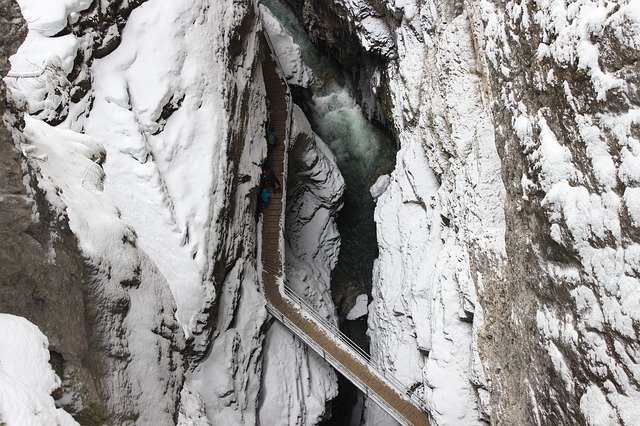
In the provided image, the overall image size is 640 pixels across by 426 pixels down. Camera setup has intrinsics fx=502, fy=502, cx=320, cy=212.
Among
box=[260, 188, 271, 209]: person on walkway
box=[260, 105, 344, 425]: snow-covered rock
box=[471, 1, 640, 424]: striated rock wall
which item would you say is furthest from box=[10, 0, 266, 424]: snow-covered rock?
box=[471, 1, 640, 424]: striated rock wall

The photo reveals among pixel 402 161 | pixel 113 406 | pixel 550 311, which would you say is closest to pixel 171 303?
pixel 113 406

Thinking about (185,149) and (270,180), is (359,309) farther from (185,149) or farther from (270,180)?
(185,149)

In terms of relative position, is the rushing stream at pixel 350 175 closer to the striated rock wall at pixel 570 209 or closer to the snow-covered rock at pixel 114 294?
the striated rock wall at pixel 570 209

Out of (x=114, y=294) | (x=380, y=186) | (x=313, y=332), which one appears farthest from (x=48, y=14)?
(x=380, y=186)

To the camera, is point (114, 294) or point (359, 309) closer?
point (114, 294)

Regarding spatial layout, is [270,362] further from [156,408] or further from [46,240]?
[46,240]

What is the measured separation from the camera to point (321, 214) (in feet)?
48.5

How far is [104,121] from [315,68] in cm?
1041

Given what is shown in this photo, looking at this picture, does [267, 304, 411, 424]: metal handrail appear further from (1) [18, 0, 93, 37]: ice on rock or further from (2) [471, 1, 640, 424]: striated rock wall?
(1) [18, 0, 93, 37]: ice on rock

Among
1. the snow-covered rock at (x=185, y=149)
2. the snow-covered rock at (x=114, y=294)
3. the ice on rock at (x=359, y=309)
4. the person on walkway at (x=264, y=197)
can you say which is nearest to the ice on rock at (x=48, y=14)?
the snow-covered rock at (x=185, y=149)

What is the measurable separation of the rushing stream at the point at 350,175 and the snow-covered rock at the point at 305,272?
28.5 inches

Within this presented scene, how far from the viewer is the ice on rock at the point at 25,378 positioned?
2.05 meters

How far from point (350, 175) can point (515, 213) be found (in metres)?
9.58

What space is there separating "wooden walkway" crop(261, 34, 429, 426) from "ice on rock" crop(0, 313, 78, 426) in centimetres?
785
